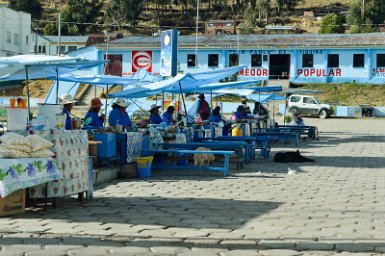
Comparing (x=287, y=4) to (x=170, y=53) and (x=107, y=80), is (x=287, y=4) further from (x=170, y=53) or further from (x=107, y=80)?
(x=107, y=80)

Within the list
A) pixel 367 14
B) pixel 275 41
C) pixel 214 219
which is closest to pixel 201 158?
pixel 214 219

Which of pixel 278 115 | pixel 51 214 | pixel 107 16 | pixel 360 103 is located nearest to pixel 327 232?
pixel 51 214

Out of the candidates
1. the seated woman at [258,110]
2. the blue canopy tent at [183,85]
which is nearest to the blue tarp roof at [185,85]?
the blue canopy tent at [183,85]

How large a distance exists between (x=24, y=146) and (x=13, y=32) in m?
64.0

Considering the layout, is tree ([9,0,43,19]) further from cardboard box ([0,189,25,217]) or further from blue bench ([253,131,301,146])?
cardboard box ([0,189,25,217])

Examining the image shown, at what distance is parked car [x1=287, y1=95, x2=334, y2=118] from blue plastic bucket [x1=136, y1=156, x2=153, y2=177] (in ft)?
108

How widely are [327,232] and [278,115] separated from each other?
39.7 m

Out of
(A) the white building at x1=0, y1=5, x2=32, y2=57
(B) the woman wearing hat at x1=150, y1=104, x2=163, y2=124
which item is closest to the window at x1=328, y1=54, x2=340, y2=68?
(A) the white building at x1=0, y1=5, x2=32, y2=57

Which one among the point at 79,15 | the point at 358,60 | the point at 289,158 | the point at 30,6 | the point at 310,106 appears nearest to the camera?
the point at 289,158

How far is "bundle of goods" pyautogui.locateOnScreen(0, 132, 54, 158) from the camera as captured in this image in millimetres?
8297

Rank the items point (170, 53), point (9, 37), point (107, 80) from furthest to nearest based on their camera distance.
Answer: point (9, 37) → point (107, 80) → point (170, 53)

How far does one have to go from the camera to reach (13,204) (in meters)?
8.45

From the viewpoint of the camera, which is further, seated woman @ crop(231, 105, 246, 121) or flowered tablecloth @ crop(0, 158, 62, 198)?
seated woman @ crop(231, 105, 246, 121)

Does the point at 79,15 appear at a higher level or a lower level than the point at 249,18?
higher
